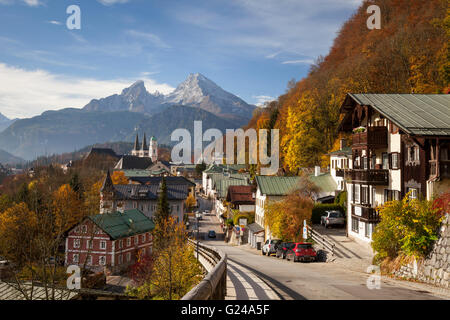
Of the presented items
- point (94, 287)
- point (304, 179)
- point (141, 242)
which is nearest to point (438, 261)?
point (304, 179)

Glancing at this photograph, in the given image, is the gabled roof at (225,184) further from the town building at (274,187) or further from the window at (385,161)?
the window at (385,161)

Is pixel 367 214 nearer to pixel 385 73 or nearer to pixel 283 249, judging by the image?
pixel 283 249

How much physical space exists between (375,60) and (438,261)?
42144 millimetres

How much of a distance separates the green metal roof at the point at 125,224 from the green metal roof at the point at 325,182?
111 ft

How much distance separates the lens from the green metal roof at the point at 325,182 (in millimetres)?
47875

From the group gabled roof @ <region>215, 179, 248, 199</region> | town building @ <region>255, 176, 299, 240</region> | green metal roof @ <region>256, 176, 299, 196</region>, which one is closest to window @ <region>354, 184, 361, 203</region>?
town building @ <region>255, 176, 299, 240</region>

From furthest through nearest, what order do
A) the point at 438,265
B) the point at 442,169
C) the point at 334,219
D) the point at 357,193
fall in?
the point at 334,219
the point at 357,193
the point at 442,169
the point at 438,265

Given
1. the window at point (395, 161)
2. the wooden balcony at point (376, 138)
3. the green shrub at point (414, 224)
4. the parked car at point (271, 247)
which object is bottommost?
the parked car at point (271, 247)

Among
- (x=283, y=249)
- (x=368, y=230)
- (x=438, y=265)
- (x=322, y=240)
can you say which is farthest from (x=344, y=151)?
(x=438, y=265)

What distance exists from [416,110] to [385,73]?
27.5 metres

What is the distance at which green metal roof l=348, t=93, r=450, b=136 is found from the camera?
2156 cm

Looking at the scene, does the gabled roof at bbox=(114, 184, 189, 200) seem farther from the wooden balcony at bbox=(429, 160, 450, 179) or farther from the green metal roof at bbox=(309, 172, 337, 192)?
the wooden balcony at bbox=(429, 160, 450, 179)

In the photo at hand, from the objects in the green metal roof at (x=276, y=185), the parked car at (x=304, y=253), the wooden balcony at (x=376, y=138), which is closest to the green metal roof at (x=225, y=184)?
the green metal roof at (x=276, y=185)

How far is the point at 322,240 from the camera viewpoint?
100ft
